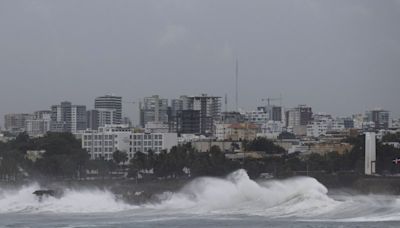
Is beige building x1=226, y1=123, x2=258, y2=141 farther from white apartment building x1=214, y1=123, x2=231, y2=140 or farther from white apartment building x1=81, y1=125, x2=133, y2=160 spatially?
white apartment building x1=81, y1=125, x2=133, y2=160

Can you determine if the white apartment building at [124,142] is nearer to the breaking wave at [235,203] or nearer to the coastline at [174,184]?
the coastline at [174,184]

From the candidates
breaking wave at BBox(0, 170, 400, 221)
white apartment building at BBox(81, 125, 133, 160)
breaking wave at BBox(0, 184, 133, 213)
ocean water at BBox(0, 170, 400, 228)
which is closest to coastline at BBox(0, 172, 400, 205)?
breaking wave at BBox(0, 184, 133, 213)

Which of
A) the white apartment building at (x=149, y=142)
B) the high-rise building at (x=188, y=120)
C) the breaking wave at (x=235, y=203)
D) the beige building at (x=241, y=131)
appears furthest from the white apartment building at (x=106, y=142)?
the breaking wave at (x=235, y=203)

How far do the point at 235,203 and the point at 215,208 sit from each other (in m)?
1.96

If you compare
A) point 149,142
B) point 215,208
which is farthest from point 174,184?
point 149,142

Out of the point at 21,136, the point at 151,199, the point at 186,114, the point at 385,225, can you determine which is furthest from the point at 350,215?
the point at 186,114

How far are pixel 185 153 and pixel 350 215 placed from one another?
5197cm

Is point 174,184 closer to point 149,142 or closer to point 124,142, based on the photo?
point 149,142

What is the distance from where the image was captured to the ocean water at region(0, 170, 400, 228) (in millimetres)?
39125

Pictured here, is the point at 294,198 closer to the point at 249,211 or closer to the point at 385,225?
the point at 249,211

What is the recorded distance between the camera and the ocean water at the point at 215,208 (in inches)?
1540

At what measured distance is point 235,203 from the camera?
169 feet

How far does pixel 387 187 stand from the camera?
72.6m

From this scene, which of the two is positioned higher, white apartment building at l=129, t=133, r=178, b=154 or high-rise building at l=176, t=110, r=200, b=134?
high-rise building at l=176, t=110, r=200, b=134
